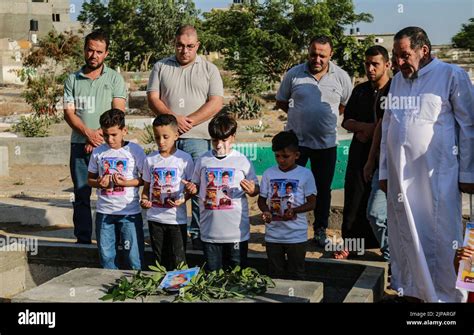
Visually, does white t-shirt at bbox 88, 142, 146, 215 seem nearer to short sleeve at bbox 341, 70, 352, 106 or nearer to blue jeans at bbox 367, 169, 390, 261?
blue jeans at bbox 367, 169, 390, 261

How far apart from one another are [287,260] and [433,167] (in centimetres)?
126

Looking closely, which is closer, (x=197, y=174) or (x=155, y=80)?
(x=197, y=174)

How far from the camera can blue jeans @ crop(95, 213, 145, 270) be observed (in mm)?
5566

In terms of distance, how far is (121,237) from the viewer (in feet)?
18.5

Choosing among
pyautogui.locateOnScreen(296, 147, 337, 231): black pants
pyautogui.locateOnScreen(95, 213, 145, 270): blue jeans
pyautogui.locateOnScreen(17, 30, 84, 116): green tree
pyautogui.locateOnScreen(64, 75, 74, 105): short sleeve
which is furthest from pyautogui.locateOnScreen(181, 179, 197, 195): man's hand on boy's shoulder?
pyautogui.locateOnScreen(17, 30, 84, 116): green tree

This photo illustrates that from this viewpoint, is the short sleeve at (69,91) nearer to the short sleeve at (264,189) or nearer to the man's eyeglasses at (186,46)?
the man's eyeglasses at (186,46)

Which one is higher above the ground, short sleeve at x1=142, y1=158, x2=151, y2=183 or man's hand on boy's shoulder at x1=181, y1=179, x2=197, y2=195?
short sleeve at x1=142, y1=158, x2=151, y2=183

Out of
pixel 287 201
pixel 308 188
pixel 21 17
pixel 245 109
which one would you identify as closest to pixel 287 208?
pixel 287 201

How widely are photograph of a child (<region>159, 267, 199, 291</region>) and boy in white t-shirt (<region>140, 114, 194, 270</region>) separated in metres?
0.67

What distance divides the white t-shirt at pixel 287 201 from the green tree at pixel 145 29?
36.8 m

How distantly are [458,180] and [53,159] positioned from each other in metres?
9.18

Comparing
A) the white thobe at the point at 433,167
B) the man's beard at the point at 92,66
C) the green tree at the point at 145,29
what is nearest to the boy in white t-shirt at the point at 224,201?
the white thobe at the point at 433,167

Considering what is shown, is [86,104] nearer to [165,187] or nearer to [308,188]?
[165,187]

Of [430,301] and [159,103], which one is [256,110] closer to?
[159,103]
